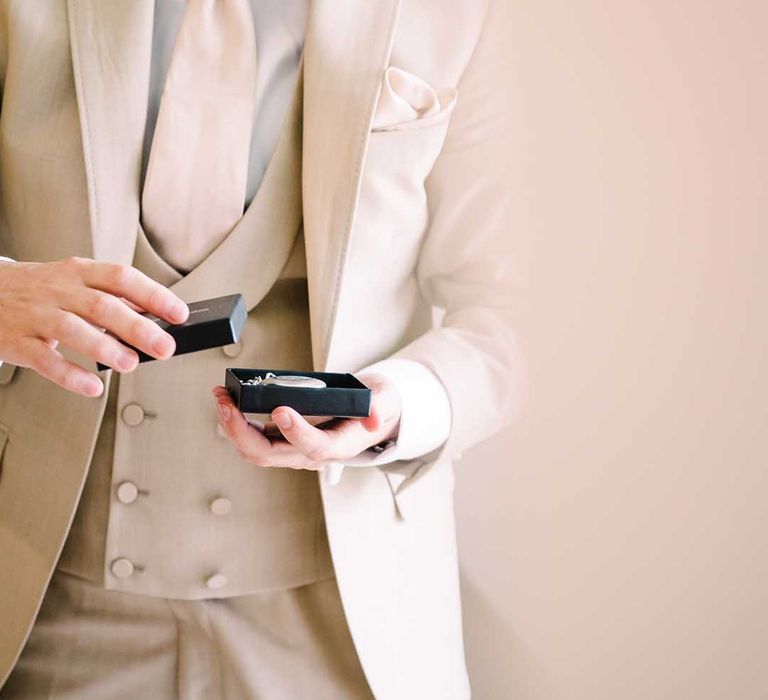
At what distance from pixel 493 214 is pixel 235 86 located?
0.29 m

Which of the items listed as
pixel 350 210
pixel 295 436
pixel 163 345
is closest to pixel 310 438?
pixel 295 436

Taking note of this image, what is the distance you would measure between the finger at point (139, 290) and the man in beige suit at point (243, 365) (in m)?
0.13

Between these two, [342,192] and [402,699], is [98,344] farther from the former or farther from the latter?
[402,699]

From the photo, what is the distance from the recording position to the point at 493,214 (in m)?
0.92

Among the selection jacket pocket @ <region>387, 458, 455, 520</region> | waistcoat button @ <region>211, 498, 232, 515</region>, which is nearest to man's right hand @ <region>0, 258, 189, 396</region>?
waistcoat button @ <region>211, 498, 232, 515</region>

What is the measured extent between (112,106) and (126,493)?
35 cm

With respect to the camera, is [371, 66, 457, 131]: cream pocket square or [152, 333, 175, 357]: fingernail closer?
[152, 333, 175, 357]: fingernail

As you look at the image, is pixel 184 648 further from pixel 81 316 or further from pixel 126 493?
pixel 81 316

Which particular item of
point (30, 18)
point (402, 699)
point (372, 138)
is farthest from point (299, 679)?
point (30, 18)

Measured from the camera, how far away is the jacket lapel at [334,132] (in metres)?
0.79

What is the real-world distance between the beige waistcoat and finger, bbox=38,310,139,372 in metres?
0.18

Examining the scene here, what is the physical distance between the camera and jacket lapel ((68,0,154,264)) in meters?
0.80

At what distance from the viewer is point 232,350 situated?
837 mm

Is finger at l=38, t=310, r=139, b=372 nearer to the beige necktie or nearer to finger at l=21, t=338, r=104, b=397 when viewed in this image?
finger at l=21, t=338, r=104, b=397
